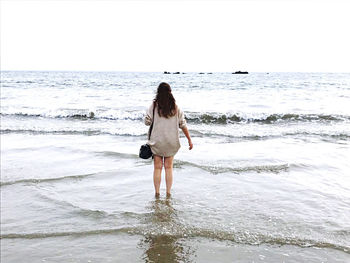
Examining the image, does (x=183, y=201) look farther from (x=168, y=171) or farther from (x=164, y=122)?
(x=164, y=122)

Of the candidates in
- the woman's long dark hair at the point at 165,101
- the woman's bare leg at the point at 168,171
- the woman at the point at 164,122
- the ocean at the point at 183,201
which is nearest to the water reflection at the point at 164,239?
the ocean at the point at 183,201

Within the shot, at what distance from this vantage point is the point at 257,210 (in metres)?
4.63

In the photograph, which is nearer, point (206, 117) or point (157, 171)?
point (157, 171)

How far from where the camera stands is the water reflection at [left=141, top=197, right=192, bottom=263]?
3369mm

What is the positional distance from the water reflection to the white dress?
94cm

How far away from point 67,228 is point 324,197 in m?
3.83

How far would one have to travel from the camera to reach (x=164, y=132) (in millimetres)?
5113

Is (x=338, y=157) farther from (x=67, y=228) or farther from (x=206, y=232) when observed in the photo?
(x=67, y=228)

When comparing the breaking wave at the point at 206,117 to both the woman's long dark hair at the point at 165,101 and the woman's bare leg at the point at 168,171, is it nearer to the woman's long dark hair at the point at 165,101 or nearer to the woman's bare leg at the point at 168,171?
the woman's bare leg at the point at 168,171

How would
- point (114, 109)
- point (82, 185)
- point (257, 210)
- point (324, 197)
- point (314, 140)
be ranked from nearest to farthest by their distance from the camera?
point (257, 210) < point (324, 197) < point (82, 185) < point (314, 140) < point (114, 109)

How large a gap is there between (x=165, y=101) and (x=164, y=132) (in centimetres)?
49

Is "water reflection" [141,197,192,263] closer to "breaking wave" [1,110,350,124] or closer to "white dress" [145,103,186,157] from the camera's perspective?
"white dress" [145,103,186,157]

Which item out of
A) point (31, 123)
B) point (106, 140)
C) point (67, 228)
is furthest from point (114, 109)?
point (67, 228)

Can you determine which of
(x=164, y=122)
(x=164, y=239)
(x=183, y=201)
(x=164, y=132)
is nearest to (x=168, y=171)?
(x=183, y=201)
